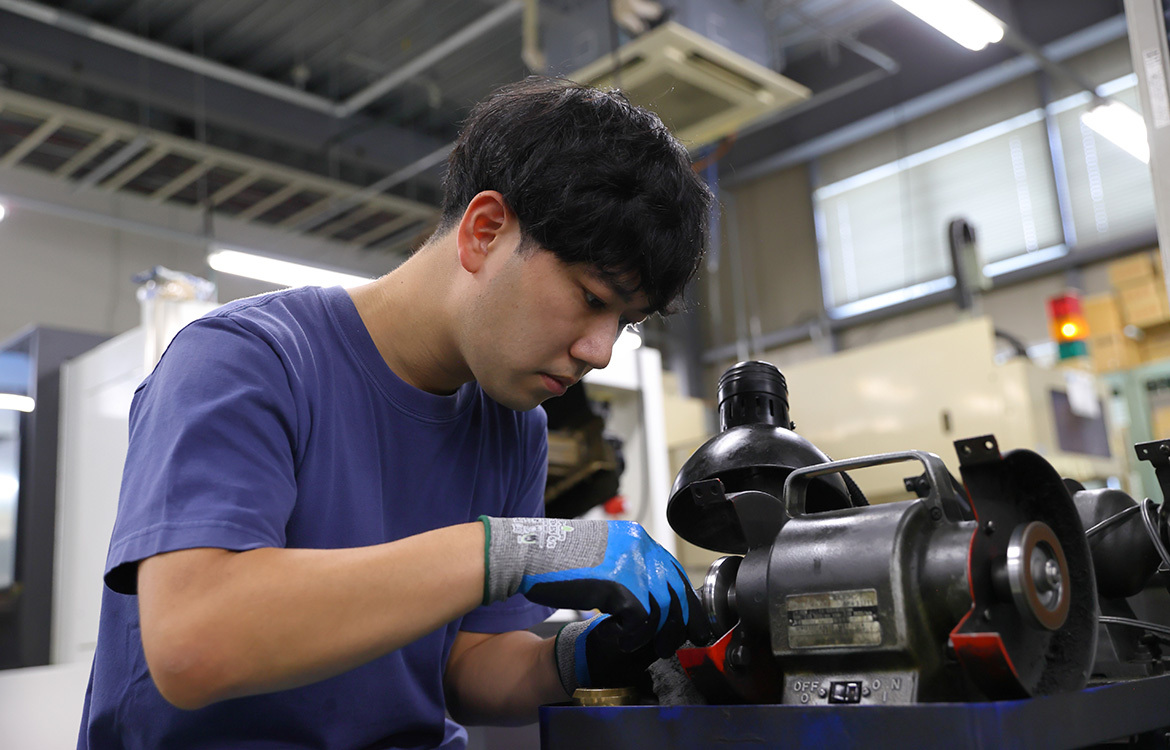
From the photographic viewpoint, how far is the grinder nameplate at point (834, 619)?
603 millimetres

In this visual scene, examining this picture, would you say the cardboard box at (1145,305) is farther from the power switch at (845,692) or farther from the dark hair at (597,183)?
the power switch at (845,692)

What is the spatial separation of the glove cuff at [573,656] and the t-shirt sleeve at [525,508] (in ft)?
0.45

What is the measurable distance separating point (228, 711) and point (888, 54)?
5.62m

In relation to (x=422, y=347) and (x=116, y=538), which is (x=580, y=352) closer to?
(x=422, y=347)

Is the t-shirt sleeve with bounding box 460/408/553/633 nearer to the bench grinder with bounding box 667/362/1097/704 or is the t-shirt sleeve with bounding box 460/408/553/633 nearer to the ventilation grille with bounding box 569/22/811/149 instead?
the bench grinder with bounding box 667/362/1097/704

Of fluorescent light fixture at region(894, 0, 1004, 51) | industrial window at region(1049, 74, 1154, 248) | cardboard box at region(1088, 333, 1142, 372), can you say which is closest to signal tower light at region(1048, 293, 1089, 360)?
cardboard box at region(1088, 333, 1142, 372)

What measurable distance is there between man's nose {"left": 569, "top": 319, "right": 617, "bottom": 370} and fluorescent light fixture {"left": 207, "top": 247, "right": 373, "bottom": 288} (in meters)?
3.17

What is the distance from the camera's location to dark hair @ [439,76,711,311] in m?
0.84

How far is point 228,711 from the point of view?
0.80 m

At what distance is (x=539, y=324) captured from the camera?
863mm

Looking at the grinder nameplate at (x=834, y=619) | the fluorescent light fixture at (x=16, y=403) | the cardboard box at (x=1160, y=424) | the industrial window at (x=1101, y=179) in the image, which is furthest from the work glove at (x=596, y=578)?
the industrial window at (x=1101, y=179)

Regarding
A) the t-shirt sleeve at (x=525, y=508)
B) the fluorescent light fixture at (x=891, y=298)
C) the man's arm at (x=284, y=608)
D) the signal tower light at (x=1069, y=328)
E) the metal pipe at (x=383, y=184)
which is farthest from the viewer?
the fluorescent light fixture at (x=891, y=298)

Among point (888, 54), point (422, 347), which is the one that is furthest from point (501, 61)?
point (422, 347)

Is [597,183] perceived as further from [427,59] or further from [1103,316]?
[427,59]
